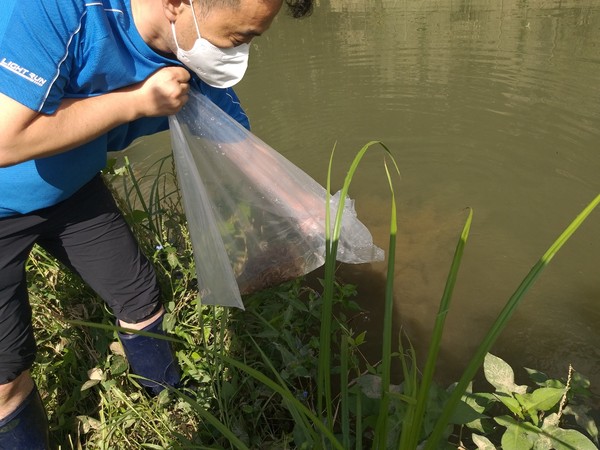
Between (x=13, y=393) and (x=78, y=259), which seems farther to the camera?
(x=78, y=259)

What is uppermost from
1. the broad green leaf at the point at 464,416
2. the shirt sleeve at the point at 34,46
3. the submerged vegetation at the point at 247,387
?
the shirt sleeve at the point at 34,46

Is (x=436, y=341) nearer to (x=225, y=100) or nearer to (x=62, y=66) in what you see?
(x=62, y=66)

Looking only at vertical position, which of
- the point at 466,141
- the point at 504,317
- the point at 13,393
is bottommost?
the point at 466,141

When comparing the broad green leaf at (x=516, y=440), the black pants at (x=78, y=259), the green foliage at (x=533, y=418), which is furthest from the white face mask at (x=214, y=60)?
the broad green leaf at (x=516, y=440)

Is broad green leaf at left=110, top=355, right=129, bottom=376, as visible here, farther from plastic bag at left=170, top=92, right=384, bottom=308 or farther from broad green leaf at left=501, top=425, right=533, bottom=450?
broad green leaf at left=501, top=425, right=533, bottom=450

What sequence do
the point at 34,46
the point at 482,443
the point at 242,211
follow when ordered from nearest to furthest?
the point at 34,46 < the point at 482,443 < the point at 242,211

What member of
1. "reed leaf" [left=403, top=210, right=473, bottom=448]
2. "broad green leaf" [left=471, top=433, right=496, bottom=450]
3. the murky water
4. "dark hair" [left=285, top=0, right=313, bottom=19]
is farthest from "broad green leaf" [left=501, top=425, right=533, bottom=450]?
"dark hair" [left=285, top=0, right=313, bottom=19]

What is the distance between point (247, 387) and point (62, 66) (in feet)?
3.98

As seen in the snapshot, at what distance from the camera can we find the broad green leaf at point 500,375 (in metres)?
1.41

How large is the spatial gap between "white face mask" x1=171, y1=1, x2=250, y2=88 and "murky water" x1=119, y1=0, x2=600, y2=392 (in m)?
1.41

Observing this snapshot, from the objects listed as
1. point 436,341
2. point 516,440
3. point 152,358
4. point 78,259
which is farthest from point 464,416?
point 78,259

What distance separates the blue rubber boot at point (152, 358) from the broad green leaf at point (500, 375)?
1.05 metres

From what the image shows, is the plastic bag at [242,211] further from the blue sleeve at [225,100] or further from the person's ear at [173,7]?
the person's ear at [173,7]

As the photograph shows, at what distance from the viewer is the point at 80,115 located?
50.5 inches
